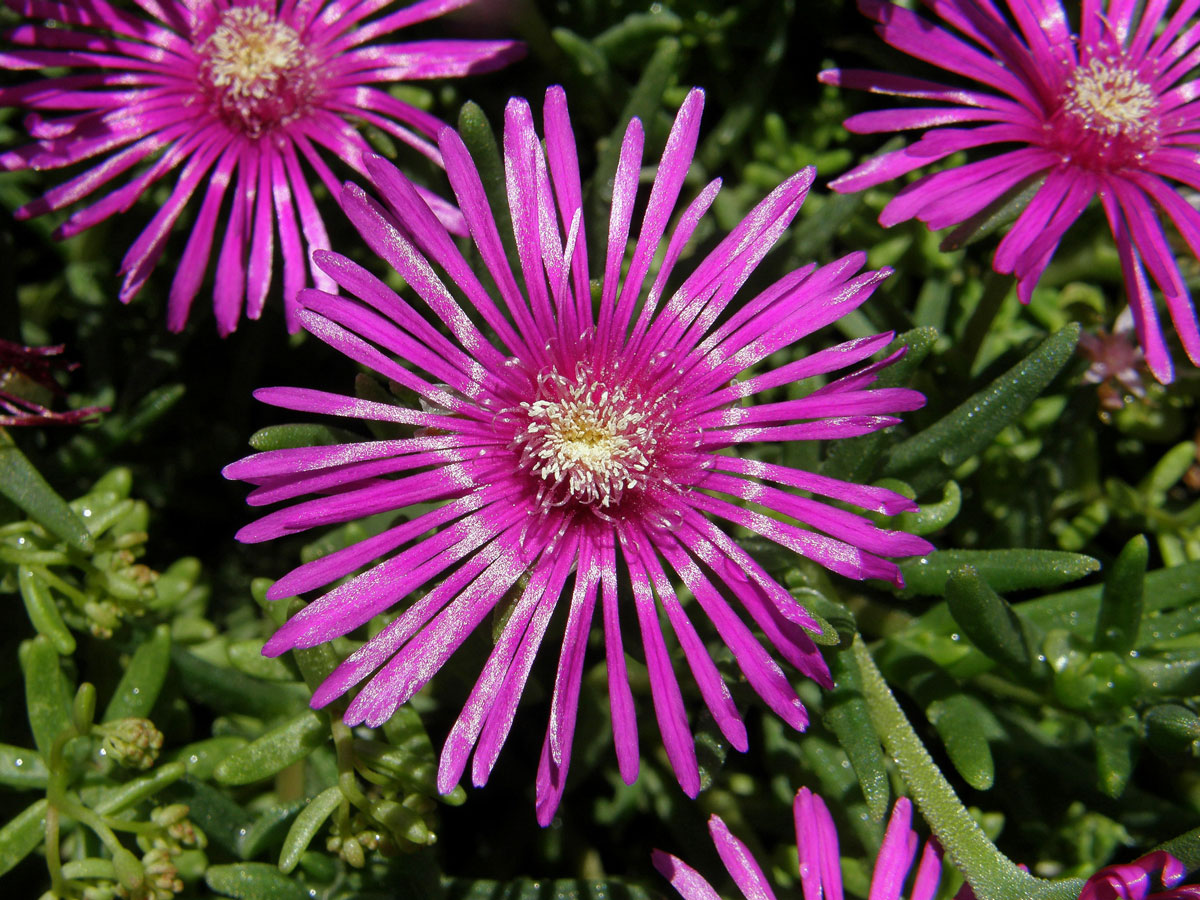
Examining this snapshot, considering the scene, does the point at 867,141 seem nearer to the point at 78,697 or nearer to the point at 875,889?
the point at 875,889

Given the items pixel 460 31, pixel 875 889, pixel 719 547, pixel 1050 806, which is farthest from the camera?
pixel 460 31

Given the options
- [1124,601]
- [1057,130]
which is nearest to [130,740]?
[1124,601]

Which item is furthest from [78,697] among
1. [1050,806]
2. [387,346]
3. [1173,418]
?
[1173,418]

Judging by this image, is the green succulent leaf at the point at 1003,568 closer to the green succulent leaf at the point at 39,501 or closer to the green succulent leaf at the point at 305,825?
the green succulent leaf at the point at 305,825

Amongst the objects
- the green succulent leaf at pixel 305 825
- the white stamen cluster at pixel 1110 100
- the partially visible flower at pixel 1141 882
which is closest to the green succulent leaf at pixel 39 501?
the green succulent leaf at pixel 305 825

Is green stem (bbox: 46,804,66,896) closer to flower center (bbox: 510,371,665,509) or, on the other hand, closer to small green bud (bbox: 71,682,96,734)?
small green bud (bbox: 71,682,96,734)

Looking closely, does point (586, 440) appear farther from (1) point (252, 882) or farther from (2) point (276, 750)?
(1) point (252, 882)
